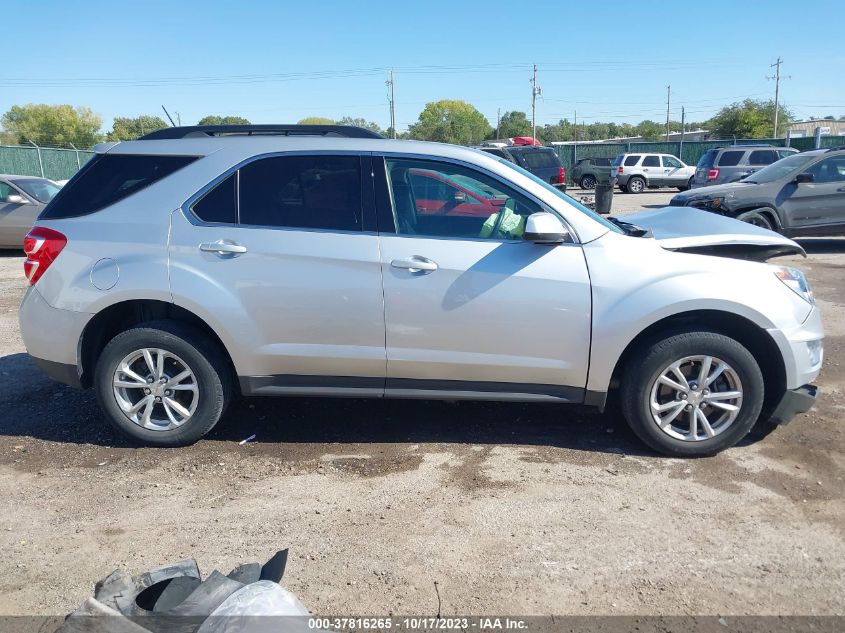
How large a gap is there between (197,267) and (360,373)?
3.85 ft

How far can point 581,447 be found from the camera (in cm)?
438

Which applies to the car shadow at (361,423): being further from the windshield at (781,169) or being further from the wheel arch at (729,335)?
the windshield at (781,169)

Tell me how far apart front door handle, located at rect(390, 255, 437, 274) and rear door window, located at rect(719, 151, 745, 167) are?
21.2 meters

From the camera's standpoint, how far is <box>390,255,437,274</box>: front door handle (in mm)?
4039

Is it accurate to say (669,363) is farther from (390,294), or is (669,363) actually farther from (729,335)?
(390,294)

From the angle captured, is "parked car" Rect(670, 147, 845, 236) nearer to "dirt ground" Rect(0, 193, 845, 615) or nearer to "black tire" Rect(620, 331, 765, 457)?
"dirt ground" Rect(0, 193, 845, 615)

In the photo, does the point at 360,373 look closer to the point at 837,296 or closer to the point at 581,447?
the point at 581,447

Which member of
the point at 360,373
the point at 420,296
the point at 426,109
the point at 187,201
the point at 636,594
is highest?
the point at 426,109

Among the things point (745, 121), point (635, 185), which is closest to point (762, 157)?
point (635, 185)

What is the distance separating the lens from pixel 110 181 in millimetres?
4418

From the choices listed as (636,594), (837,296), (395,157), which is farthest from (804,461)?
(837,296)

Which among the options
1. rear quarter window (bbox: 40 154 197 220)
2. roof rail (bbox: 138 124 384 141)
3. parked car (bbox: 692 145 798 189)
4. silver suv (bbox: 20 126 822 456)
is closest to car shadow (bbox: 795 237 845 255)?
parked car (bbox: 692 145 798 189)

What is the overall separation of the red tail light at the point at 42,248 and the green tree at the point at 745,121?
217 ft

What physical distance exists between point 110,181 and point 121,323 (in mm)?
917
